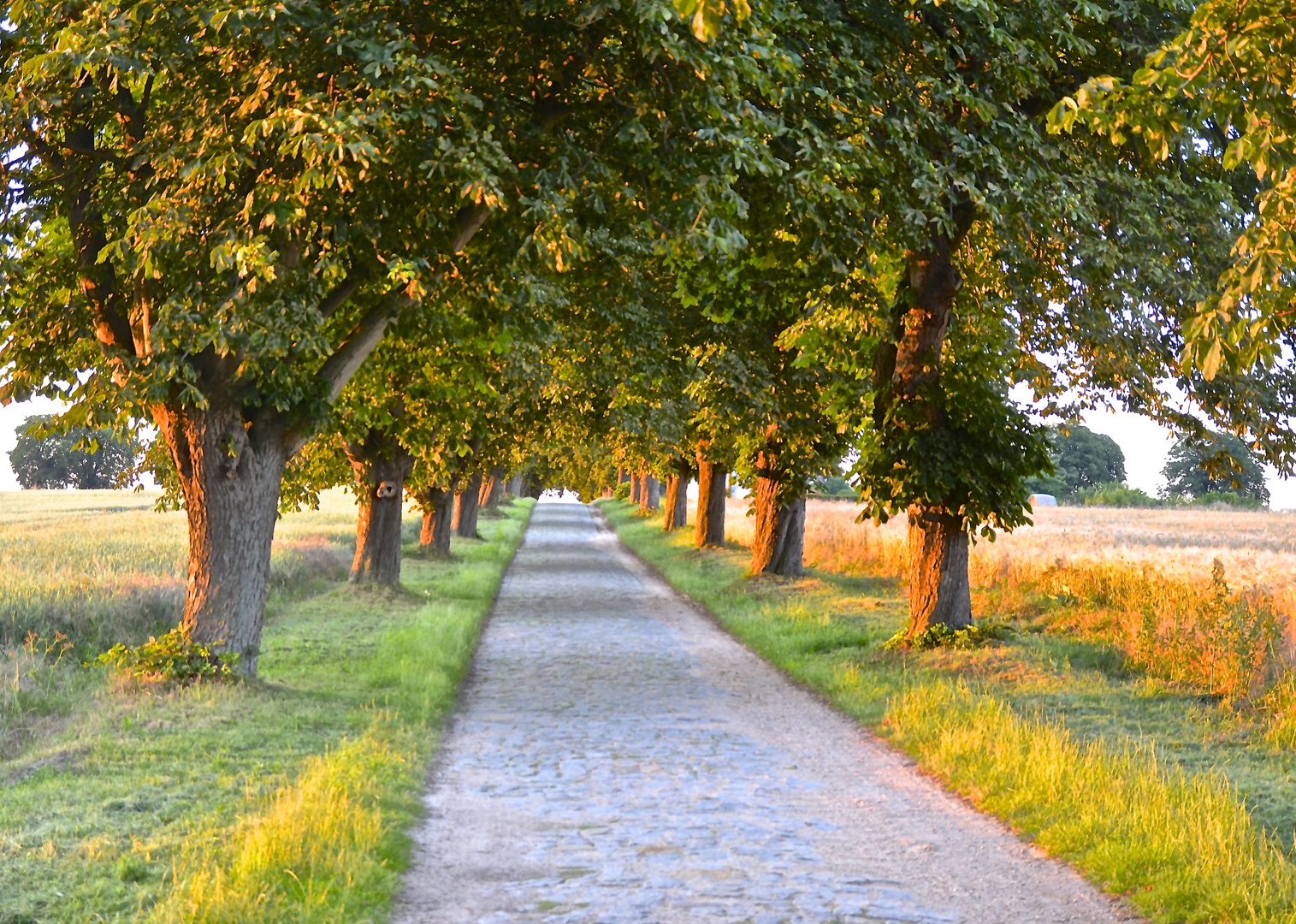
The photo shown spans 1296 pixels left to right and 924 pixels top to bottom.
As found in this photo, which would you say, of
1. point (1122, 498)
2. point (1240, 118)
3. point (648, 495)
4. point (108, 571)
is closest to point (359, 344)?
point (1240, 118)

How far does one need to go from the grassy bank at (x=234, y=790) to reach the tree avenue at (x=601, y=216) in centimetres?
155

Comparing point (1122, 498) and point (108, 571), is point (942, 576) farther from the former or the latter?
point (1122, 498)

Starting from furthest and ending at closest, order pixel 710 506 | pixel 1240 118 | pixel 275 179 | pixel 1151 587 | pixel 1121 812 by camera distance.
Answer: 1. pixel 710 506
2. pixel 1151 587
3. pixel 275 179
4. pixel 1121 812
5. pixel 1240 118

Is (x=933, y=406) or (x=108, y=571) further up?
(x=933, y=406)

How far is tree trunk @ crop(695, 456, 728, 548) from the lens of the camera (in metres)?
35.2

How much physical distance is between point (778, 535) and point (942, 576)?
9.92m

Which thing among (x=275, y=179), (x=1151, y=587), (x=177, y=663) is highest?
(x=275, y=179)

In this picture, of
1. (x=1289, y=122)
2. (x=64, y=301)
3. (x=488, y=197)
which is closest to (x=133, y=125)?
(x=64, y=301)

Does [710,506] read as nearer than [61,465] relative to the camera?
Yes

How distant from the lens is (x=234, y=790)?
818 cm

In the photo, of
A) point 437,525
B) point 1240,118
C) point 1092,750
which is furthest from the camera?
point 437,525

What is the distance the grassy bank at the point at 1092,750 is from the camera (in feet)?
21.6

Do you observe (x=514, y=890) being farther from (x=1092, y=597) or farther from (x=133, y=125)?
(x=1092, y=597)

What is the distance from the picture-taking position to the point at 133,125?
1194cm
